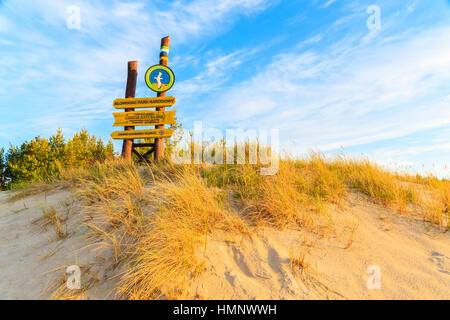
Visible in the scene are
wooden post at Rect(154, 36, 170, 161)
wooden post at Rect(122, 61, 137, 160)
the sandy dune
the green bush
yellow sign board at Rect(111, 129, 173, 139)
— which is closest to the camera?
the sandy dune

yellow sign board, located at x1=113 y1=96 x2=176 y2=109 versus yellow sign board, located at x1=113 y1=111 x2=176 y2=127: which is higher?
yellow sign board, located at x1=113 y1=96 x2=176 y2=109

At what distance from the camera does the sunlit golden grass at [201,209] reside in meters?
2.82

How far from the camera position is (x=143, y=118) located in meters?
9.07

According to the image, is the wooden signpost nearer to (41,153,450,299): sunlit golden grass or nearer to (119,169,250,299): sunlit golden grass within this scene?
(41,153,450,299): sunlit golden grass

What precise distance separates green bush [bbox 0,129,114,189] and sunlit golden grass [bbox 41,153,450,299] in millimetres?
7052

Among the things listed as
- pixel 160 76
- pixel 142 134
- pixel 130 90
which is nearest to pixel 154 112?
pixel 142 134

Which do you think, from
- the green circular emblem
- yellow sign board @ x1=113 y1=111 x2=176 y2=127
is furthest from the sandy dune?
the green circular emblem

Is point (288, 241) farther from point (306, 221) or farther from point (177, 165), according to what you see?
point (177, 165)

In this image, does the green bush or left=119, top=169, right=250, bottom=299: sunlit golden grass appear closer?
left=119, top=169, right=250, bottom=299: sunlit golden grass

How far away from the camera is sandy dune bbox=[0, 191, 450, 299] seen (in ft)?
9.17

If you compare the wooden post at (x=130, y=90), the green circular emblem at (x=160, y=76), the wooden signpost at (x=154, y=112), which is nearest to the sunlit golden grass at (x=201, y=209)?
the wooden signpost at (x=154, y=112)

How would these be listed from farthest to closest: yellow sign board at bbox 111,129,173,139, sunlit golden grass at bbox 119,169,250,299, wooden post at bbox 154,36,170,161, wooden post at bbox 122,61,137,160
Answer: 1. wooden post at bbox 122,61,137,160
2. wooden post at bbox 154,36,170,161
3. yellow sign board at bbox 111,129,173,139
4. sunlit golden grass at bbox 119,169,250,299

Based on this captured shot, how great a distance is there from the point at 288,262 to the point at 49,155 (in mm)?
13450
